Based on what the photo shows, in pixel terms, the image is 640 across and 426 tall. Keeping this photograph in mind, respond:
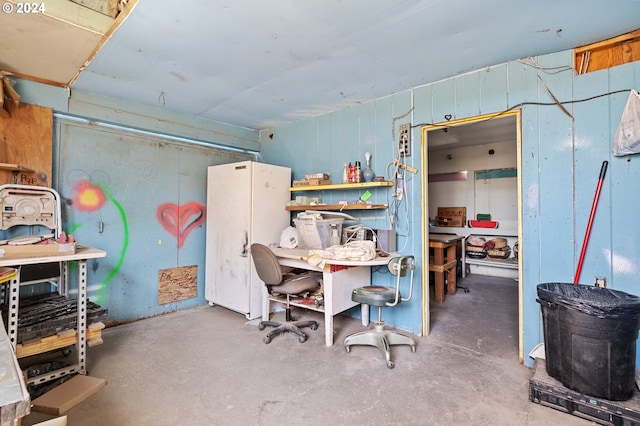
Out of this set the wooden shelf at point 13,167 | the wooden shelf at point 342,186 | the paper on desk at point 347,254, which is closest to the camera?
the wooden shelf at point 13,167

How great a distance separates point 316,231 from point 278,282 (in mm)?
643

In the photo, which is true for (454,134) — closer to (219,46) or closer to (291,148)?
(291,148)

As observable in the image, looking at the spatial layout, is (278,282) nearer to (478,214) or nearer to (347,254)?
(347,254)

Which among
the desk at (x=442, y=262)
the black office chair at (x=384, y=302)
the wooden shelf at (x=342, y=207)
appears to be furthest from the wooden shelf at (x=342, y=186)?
the desk at (x=442, y=262)

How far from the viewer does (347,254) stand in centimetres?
262

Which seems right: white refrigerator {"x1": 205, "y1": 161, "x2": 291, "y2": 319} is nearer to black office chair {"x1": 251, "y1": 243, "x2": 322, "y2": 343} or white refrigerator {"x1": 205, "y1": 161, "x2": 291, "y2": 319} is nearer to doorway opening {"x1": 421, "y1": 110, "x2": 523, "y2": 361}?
black office chair {"x1": 251, "y1": 243, "x2": 322, "y2": 343}

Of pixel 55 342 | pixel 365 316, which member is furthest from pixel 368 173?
pixel 55 342

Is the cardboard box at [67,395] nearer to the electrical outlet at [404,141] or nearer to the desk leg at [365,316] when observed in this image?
the desk leg at [365,316]

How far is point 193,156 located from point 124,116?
0.85 meters

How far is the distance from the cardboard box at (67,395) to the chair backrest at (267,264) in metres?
1.36

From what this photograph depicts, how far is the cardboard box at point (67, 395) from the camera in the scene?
1.80m

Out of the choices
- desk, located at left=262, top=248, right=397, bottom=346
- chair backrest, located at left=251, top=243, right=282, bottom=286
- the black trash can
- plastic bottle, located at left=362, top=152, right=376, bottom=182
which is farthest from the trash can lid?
chair backrest, located at left=251, top=243, right=282, bottom=286

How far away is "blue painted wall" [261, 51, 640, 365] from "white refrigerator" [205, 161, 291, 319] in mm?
1554

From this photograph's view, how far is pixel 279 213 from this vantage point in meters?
3.69
